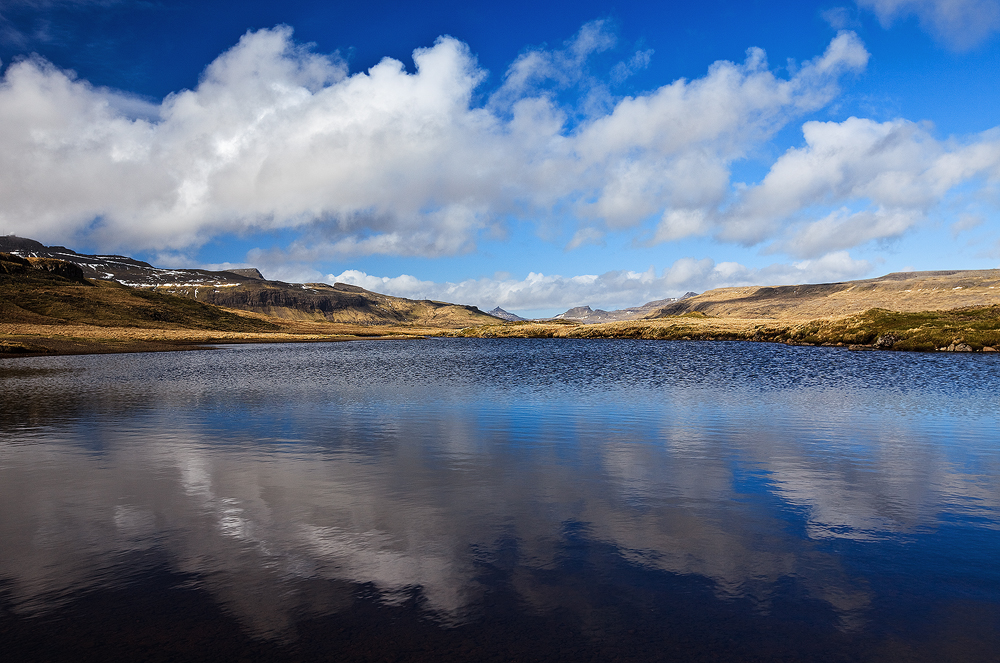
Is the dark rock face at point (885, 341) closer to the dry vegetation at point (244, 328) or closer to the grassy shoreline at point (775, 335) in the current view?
the grassy shoreline at point (775, 335)

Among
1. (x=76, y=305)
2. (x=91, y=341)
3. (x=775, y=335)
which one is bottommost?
(x=775, y=335)

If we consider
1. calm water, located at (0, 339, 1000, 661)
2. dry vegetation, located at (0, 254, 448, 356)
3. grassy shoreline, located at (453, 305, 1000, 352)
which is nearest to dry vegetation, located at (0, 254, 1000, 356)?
grassy shoreline, located at (453, 305, 1000, 352)

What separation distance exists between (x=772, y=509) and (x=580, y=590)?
6349 millimetres

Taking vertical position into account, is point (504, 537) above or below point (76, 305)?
below

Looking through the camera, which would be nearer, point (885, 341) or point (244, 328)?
point (885, 341)

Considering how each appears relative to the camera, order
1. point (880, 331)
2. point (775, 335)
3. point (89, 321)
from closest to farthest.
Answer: point (880, 331) < point (775, 335) < point (89, 321)

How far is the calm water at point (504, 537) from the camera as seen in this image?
297 inches

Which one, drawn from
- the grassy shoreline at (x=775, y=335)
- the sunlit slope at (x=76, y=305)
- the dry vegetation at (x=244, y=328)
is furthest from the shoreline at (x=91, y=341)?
A: the sunlit slope at (x=76, y=305)

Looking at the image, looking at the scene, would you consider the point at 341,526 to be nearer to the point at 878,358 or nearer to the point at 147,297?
the point at 878,358

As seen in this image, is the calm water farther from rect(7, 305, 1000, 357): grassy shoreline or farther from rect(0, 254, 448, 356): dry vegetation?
rect(0, 254, 448, 356): dry vegetation

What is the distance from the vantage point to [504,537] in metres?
11.2

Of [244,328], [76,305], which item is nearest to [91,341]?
[76,305]

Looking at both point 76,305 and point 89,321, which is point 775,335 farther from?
point 76,305

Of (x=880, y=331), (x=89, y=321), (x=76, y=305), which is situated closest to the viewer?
(x=880, y=331)
